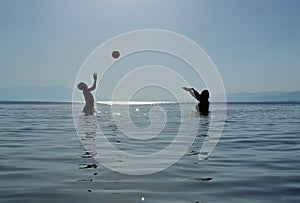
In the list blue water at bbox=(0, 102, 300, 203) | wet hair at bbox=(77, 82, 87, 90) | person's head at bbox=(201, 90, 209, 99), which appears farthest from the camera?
person's head at bbox=(201, 90, 209, 99)

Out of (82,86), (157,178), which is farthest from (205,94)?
(157,178)

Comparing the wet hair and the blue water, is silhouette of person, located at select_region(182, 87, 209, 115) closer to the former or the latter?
the wet hair

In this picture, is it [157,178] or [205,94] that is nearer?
[157,178]

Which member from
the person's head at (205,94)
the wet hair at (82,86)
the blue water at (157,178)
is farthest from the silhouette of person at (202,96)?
the blue water at (157,178)

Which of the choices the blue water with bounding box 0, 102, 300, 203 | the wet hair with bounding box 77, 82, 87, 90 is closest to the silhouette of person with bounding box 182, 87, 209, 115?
the wet hair with bounding box 77, 82, 87, 90

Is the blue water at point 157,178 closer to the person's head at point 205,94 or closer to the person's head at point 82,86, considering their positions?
the person's head at point 82,86

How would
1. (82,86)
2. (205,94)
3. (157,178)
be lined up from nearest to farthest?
1. (157,178)
2. (82,86)
3. (205,94)

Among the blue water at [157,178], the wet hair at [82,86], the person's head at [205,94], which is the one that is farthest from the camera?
the person's head at [205,94]

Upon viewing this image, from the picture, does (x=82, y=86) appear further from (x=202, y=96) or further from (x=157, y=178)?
(x=157, y=178)

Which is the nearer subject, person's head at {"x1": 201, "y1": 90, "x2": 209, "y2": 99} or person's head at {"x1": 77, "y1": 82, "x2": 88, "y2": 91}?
person's head at {"x1": 77, "y1": 82, "x2": 88, "y2": 91}

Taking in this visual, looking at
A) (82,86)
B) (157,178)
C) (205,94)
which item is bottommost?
(157,178)

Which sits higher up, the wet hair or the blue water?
the wet hair

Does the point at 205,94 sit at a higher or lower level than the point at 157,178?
higher

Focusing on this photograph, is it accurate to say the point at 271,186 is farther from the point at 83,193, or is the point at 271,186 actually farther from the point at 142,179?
Result: the point at 83,193
